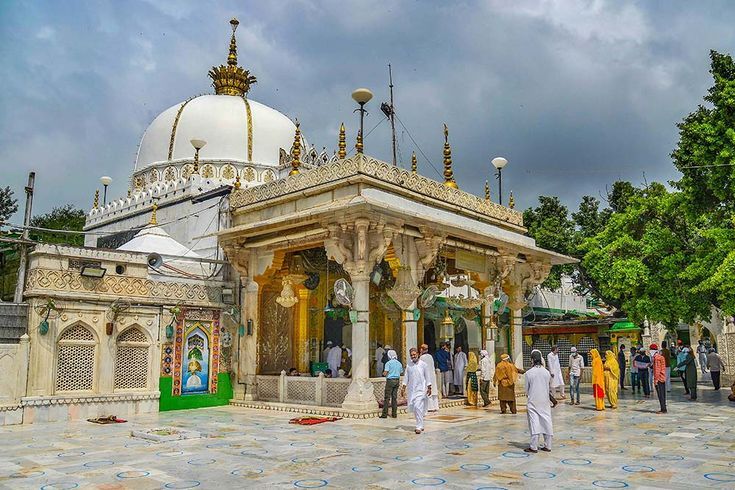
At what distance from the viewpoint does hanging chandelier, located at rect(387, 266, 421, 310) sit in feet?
44.4

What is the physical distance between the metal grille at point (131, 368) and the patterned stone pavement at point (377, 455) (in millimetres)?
1316

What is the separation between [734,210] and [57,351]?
15.5 metres

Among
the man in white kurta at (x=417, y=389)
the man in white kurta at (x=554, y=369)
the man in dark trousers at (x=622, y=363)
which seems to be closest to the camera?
the man in white kurta at (x=417, y=389)

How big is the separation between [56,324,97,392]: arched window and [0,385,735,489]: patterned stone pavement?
1.07 m

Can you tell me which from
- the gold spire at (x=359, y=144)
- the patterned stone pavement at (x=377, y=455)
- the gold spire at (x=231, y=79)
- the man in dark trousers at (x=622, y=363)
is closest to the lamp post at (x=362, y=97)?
the gold spire at (x=359, y=144)

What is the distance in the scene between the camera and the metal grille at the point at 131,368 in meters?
12.9

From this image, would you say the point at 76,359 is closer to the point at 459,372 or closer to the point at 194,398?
the point at 194,398

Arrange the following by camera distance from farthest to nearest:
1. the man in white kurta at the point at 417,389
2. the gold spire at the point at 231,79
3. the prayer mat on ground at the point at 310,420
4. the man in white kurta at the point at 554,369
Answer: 1. the gold spire at the point at 231,79
2. the man in white kurta at the point at 554,369
3. the prayer mat on ground at the point at 310,420
4. the man in white kurta at the point at 417,389

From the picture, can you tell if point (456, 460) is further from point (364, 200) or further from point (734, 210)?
point (734, 210)

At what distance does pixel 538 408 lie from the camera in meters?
8.35

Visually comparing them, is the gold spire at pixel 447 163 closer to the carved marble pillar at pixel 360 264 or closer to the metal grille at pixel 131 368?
the carved marble pillar at pixel 360 264

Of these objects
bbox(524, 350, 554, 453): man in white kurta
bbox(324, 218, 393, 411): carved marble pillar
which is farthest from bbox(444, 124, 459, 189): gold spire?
bbox(524, 350, 554, 453): man in white kurta

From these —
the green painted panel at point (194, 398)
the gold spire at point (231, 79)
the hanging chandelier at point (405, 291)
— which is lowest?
the green painted panel at point (194, 398)

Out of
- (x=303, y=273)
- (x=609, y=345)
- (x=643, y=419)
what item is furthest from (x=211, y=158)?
(x=643, y=419)
